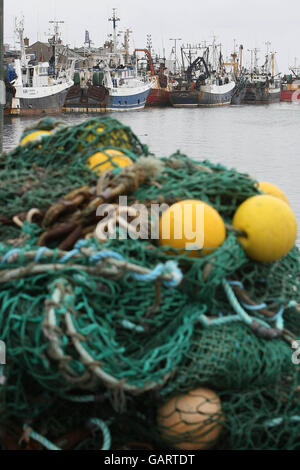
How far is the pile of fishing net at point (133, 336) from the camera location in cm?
229

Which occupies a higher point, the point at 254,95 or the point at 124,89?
the point at 124,89

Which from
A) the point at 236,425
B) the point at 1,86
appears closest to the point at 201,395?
the point at 236,425

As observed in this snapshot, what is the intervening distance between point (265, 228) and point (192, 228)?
0.32 meters

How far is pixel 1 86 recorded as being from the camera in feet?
19.2

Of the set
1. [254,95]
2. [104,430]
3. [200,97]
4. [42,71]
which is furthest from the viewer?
[254,95]

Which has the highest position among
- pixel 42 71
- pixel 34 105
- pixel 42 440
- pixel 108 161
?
pixel 42 71

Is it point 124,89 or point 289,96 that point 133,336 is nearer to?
point 124,89

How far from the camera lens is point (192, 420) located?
2.39m

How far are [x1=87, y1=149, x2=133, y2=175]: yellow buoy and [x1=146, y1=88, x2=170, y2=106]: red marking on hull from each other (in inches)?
2450

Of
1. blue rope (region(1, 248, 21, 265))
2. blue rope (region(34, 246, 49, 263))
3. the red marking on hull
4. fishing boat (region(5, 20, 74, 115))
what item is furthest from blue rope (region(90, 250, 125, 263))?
the red marking on hull

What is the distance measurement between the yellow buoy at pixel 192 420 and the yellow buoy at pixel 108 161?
3.52ft

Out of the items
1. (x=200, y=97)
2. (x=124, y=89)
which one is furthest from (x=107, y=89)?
(x=200, y=97)

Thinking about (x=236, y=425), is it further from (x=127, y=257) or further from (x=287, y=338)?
(x=127, y=257)

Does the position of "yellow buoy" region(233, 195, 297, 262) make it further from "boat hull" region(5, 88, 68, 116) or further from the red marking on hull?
the red marking on hull
